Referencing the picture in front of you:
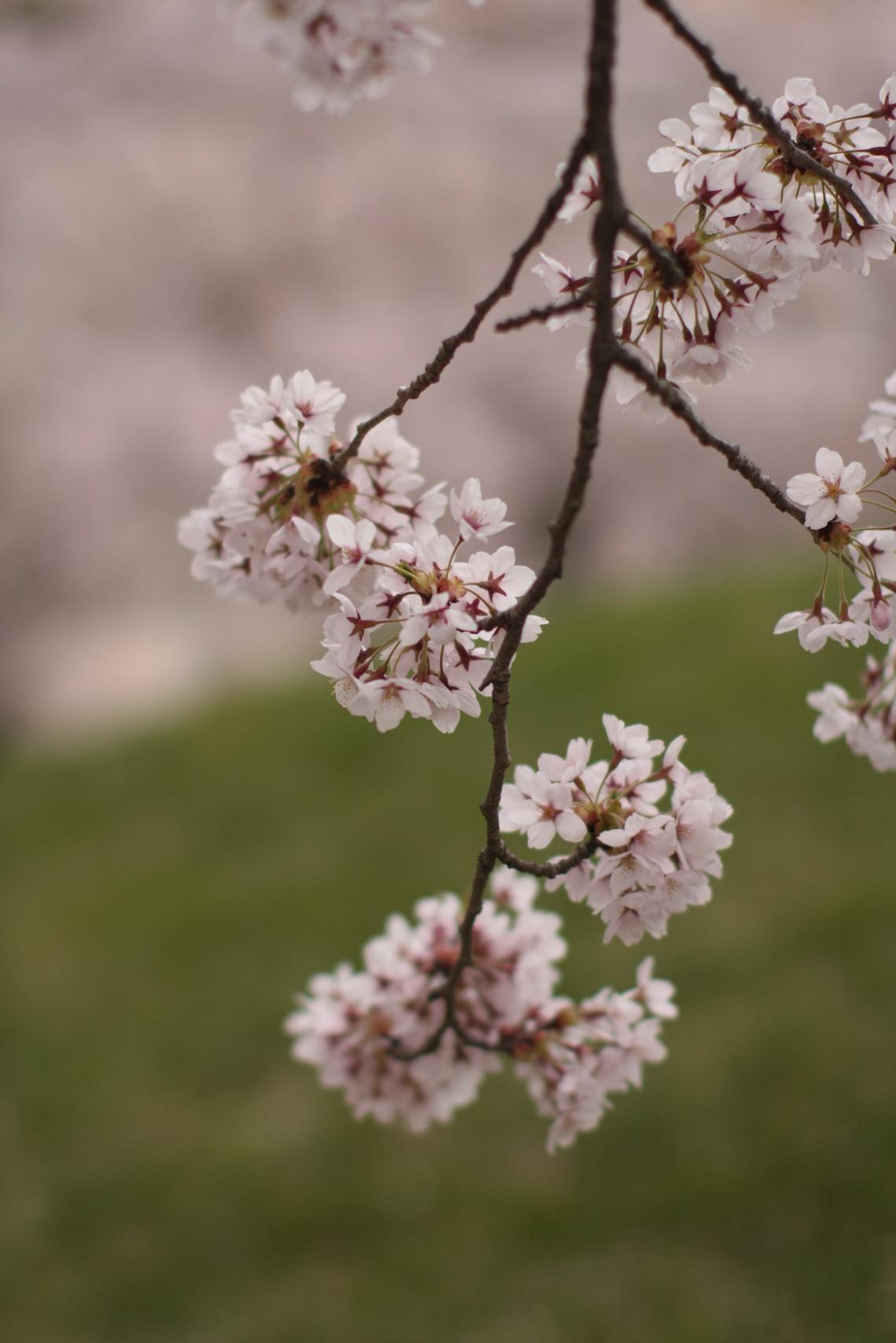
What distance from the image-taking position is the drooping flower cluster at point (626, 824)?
96 cm

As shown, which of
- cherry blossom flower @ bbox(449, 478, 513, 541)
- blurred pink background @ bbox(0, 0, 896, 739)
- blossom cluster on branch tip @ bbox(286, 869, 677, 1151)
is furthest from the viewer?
blurred pink background @ bbox(0, 0, 896, 739)

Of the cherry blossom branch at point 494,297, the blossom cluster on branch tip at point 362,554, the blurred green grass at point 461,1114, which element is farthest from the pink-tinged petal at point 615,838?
the blurred green grass at point 461,1114

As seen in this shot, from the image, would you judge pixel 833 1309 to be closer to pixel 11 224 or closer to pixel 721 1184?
pixel 721 1184

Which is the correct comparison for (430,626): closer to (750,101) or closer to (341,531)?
(341,531)

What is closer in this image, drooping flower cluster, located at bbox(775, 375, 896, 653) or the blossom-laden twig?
the blossom-laden twig

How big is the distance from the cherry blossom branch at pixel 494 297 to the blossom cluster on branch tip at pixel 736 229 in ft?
0.23

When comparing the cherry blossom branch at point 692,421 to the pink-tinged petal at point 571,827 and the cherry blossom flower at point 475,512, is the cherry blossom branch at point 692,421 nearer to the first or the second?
the cherry blossom flower at point 475,512

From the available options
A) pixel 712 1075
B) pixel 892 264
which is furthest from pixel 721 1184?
pixel 892 264

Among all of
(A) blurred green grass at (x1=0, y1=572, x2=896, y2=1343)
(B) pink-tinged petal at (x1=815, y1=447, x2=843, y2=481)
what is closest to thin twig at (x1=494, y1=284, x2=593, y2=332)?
(B) pink-tinged petal at (x1=815, y1=447, x2=843, y2=481)

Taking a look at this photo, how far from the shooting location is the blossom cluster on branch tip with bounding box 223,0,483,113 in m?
0.75

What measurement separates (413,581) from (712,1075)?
244 centimetres

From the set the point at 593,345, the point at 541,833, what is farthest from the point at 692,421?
the point at 541,833

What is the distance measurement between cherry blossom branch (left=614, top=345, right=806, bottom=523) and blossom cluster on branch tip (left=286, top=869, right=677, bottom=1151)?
470 mm

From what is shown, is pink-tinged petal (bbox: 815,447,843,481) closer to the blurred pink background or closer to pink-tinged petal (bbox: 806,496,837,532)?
pink-tinged petal (bbox: 806,496,837,532)
